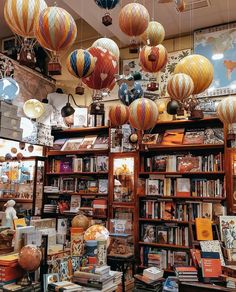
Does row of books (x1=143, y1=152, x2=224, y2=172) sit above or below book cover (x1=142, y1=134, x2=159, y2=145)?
below

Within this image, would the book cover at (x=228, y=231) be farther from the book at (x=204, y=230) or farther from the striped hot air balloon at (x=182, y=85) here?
the striped hot air balloon at (x=182, y=85)

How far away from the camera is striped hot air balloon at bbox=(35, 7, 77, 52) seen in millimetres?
2074

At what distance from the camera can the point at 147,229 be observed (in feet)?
16.0

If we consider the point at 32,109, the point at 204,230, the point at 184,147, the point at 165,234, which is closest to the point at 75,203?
the point at 165,234

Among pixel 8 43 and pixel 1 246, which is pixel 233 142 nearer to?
pixel 1 246

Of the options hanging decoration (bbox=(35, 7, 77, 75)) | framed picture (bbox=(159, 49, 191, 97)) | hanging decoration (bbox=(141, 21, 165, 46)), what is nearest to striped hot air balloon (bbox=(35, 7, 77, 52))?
hanging decoration (bbox=(35, 7, 77, 75))

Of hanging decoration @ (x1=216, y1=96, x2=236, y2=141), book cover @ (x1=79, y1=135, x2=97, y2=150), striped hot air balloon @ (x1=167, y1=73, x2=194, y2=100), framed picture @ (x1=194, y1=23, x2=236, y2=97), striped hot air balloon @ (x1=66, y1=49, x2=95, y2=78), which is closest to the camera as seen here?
striped hot air balloon @ (x1=66, y1=49, x2=95, y2=78)

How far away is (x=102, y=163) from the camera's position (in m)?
5.36

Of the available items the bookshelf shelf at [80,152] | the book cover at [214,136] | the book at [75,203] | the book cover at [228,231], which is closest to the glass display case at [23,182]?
the bookshelf shelf at [80,152]

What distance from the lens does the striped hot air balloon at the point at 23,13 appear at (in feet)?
6.95

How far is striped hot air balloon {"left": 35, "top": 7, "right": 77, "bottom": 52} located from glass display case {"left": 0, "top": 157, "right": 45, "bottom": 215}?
3733 mm

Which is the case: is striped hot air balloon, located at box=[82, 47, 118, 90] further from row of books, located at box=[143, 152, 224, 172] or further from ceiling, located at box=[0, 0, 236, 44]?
row of books, located at box=[143, 152, 224, 172]

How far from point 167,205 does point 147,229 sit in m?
0.47

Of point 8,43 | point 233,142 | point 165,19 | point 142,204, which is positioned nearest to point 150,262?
point 142,204
